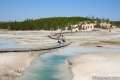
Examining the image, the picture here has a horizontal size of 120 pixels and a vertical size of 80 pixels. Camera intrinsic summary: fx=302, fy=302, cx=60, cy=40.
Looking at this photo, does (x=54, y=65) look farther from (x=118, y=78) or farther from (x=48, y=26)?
(x=48, y=26)

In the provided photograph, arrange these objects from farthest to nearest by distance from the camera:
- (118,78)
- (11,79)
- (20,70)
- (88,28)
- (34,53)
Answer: (88,28), (34,53), (20,70), (11,79), (118,78)

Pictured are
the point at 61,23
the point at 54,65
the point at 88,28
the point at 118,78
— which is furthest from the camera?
the point at 61,23

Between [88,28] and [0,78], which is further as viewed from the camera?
[88,28]

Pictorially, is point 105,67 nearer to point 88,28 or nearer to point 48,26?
point 88,28

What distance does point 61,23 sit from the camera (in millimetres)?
170375

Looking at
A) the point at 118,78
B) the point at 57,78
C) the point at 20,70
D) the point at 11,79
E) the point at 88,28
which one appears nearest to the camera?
the point at 118,78

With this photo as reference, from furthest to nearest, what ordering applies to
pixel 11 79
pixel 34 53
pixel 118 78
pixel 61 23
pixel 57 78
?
1. pixel 61 23
2. pixel 34 53
3. pixel 57 78
4. pixel 11 79
5. pixel 118 78

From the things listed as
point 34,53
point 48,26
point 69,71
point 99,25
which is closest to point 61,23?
point 48,26

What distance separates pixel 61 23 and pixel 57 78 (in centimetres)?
14890

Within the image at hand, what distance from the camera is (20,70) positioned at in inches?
945

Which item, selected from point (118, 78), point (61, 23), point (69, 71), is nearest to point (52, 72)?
point (69, 71)

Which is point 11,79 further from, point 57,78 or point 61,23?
point 61,23

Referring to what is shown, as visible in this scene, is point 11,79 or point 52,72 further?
point 52,72

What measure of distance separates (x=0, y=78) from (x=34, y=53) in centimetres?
1869
